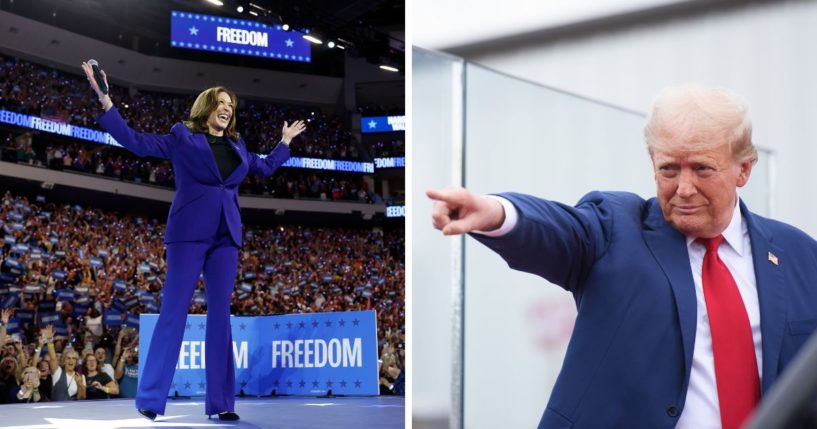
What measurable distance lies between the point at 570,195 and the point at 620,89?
21cm

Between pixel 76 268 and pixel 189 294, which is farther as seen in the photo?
pixel 76 268

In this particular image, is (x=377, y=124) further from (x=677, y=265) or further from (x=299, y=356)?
(x=677, y=265)

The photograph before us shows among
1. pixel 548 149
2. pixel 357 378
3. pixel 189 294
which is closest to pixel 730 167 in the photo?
pixel 548 149

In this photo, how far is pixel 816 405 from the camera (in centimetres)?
36

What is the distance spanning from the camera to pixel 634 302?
4.54ft

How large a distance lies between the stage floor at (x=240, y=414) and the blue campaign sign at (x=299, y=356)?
1256mm

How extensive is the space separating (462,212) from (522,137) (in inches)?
15.7

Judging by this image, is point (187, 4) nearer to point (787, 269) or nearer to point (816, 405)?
point (787, 269)

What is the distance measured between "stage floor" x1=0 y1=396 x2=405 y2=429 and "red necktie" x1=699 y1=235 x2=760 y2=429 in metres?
2.32

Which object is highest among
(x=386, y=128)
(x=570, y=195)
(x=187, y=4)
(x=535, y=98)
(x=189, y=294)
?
(x=187, y=4)

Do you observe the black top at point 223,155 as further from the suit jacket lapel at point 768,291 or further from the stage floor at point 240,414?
the suit jacket lapel at point 768,291

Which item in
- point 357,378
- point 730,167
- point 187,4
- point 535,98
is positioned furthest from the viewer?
point 187,4

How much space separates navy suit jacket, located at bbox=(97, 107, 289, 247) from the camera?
3803 millimetres

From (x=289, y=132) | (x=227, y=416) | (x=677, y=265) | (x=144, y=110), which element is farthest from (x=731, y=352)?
(x=144, y=110)
